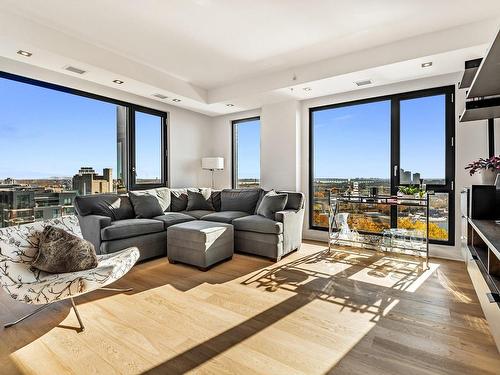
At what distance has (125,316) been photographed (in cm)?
211

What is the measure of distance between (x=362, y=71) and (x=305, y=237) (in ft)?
9.34

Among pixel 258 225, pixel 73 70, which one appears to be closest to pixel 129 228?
pixel 258 225

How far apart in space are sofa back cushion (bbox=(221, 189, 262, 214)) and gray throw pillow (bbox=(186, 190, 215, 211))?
0.33m

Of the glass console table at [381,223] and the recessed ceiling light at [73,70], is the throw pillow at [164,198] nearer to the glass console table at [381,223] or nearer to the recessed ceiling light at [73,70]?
the recessed ceiling light at [73,70]

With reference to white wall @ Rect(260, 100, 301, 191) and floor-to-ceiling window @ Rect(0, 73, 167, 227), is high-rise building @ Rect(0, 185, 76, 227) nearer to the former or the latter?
floor-to-ceiling window @ Rect(0, 73, 167, 227)

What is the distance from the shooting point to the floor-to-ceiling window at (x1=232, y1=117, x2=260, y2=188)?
5527mm

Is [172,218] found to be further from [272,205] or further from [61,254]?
[61,254]

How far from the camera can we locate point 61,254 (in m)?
2.11

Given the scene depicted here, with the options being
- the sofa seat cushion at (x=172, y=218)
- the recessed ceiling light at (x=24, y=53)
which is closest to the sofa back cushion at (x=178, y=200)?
the sofa seat cushion at (x=172, y=218)

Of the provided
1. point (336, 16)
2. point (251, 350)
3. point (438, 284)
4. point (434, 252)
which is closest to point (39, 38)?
point (336, 16)

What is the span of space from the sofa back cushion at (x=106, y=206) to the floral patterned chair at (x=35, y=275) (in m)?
1.31

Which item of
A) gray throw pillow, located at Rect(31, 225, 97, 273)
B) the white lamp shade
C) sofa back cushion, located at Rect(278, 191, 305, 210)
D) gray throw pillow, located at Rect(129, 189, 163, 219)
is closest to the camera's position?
gray throw pillow, located at Rect(31, 225, 97, 273)

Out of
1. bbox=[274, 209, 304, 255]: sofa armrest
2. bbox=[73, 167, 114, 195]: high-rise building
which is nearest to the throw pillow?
bbox=[73, 167, 114, 195]: high-rise building

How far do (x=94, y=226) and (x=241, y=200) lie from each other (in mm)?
2204
